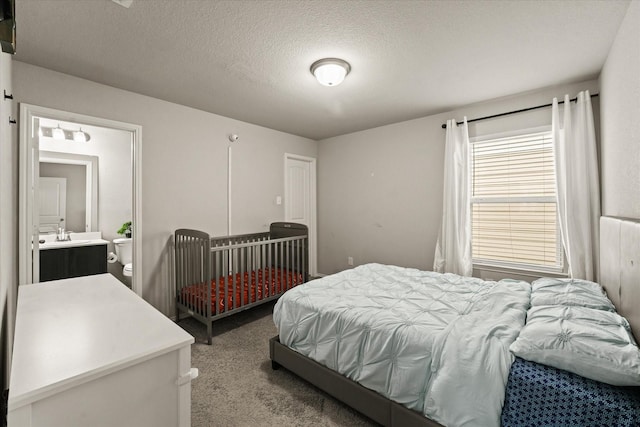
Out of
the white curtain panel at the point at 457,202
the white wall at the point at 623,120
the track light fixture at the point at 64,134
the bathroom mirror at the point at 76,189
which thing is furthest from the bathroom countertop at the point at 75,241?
the white wall at the point at 623,120

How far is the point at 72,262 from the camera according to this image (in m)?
3.59

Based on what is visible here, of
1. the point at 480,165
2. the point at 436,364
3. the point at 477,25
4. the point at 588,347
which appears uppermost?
the point at 477,25

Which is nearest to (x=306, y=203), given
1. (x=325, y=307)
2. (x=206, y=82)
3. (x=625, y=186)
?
(x=206, y=82)

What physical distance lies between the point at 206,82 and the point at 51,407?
2527 millimetres

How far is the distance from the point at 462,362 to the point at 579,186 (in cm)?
222

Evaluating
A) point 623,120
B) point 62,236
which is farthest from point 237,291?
point 623,120

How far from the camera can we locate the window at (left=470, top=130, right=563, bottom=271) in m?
2.83

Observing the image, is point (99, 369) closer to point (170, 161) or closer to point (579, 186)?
point (170, 161)

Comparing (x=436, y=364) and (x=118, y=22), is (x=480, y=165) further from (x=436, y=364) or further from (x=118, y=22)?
(x=118, y=22)

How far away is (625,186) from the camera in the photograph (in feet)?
5.73

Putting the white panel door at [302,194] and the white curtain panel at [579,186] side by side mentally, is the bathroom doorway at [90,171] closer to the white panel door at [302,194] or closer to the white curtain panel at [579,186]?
the white panel door at [302,194]

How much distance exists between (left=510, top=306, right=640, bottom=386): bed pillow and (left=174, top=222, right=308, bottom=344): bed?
230 cm

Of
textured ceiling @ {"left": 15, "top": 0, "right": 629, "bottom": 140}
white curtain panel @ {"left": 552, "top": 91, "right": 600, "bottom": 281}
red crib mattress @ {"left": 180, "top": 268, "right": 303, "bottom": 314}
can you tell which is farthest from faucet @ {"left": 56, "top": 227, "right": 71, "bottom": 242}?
white curtain panel @ {"left": 552, "top": 91, "right": 600, "bottom": 281}

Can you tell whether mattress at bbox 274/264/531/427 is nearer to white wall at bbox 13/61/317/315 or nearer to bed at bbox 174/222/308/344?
bed at bbox 174/222/308/344
